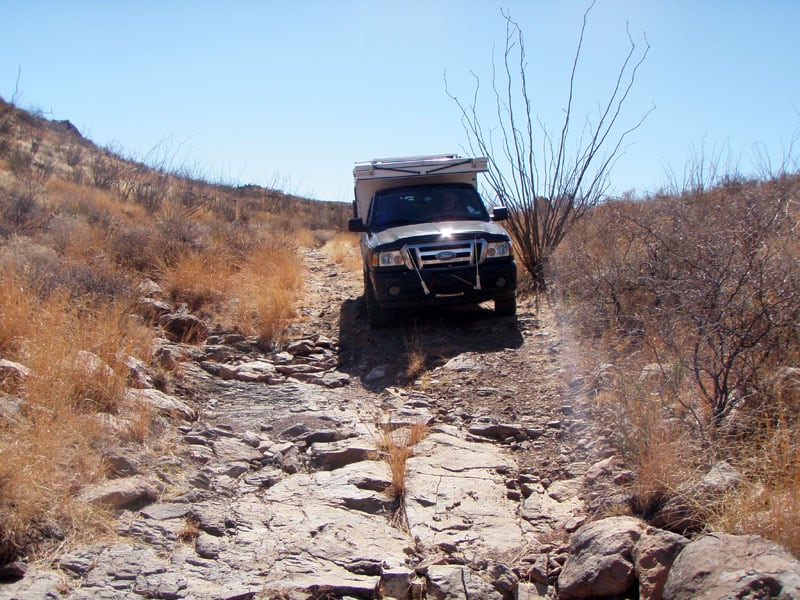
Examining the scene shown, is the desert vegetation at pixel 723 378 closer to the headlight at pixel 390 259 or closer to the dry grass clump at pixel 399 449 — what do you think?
the dry grass clump at pixel 399 449

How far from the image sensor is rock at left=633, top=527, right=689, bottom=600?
291cm

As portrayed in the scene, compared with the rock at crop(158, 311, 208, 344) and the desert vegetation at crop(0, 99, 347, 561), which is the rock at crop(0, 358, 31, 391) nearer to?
the desert vegetation at crop(0, 99, 347, 561)

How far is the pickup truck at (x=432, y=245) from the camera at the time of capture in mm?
7852

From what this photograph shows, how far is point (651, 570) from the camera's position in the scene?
2967 mm

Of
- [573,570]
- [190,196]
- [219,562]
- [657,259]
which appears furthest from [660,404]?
[190,196]

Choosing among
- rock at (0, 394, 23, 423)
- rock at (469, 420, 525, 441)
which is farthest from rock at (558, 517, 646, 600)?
rock at (0, 394, 23, 423)

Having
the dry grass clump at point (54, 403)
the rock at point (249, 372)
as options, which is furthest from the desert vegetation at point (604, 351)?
the rock at point (249, 372)

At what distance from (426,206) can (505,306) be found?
1.82m

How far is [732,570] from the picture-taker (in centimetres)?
259

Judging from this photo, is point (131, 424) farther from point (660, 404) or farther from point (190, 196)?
point (190, 196)

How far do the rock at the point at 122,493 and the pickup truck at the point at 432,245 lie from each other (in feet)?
14.0

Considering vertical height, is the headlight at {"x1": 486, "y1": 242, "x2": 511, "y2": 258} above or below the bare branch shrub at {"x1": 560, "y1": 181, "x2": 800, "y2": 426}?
above

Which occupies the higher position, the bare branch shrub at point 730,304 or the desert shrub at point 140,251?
the desert shrub at point 140,251

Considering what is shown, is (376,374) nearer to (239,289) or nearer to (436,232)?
(436,232)
